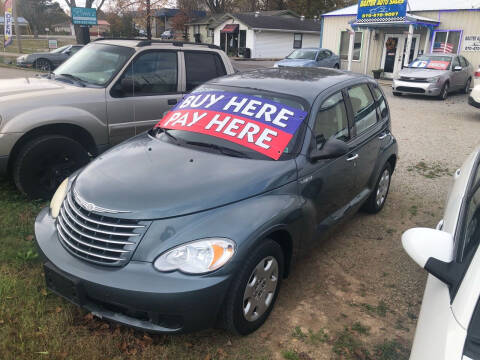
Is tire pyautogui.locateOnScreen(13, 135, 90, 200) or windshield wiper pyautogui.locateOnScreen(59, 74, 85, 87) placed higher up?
windshield wiper pyautogui.locateOnScreen(59, 74, 85, 87)

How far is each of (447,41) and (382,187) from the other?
1796cm

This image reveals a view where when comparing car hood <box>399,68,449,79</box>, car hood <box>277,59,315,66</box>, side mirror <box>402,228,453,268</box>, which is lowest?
car hood <box>277,59,315,66</box>

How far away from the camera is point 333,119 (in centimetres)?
384

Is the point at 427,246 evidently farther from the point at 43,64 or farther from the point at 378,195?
the point at 43,64

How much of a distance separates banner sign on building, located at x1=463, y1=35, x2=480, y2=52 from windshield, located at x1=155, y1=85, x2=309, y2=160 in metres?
18.9

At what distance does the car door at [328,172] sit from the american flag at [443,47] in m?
18.9

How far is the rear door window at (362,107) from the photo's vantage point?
13.9ft

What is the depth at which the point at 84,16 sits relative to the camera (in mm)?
22484

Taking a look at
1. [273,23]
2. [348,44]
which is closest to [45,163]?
[348,44]

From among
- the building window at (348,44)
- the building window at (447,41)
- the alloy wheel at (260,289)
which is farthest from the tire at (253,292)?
the building window at (348,44)

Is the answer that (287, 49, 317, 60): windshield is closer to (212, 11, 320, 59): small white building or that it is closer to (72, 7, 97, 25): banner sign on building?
(72, 7, 97, 25): banner sign on building

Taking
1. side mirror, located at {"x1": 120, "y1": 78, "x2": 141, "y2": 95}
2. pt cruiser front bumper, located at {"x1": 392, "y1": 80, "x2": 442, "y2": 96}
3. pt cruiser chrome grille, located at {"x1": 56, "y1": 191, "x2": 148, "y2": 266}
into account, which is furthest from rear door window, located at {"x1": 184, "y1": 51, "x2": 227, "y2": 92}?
pt cruiser front bumper, located at {"x1": 392, "y1": 80, "x2": 442, "y2": 96}

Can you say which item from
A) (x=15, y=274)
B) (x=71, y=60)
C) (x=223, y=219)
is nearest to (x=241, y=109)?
(x=223, y=219)

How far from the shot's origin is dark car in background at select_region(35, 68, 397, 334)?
2504 mm
